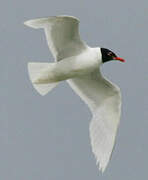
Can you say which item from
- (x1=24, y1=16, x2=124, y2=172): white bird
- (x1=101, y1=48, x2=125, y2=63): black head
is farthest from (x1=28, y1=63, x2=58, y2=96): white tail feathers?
(x1=101, y1=48, x2=125, y2=63): black head

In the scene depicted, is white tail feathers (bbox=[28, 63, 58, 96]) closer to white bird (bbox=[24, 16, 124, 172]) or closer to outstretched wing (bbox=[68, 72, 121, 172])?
white bird (bbox=[24, 16, 124, 172])

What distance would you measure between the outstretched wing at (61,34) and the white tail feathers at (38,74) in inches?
14.6

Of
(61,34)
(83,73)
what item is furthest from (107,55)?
(61,34)

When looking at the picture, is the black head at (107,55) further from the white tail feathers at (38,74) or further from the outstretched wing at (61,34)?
the white tail feathers at (38,74)

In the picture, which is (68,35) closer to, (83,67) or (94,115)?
(83,67)

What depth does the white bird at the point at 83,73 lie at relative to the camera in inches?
527

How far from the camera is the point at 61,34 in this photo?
1335cm

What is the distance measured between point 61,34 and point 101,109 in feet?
6.01

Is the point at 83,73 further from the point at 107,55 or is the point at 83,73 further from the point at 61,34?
the point at 61,34

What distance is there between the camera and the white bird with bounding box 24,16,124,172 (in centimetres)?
1338

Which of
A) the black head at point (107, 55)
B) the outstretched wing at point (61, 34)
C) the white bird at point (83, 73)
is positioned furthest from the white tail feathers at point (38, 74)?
the black head at point (107, 55)

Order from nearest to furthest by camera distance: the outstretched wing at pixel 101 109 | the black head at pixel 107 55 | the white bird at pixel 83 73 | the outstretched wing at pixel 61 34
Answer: the outstretched wing at pixel 61 34, the white bird at pixel 83 73, the black head at pixel 107 55, the outstretched wing at pixel 101 109

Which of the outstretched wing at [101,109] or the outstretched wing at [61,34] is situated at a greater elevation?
the outstretched wing at [61,34]

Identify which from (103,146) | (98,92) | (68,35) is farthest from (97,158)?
(68,35)
